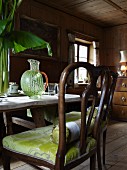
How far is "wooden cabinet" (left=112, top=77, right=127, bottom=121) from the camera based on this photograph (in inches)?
174

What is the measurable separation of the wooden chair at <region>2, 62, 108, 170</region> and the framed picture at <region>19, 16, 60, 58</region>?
102 inches

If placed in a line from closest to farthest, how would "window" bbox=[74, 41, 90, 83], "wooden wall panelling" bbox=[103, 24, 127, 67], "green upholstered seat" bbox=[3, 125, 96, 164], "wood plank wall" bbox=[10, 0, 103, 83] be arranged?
1. "green upholstered seat" bbox=[3, 125, 96, 164]
2. "wood plank wall" bbox=[10, 0, 103, 83]
3. "window" bbox=[74, 41, 90, 83]
4. "wooden wall panelling" bbox=[103, 24, 127, 67]

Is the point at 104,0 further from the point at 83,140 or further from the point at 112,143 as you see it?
the point at 83,140

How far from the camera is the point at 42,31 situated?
12.7ft

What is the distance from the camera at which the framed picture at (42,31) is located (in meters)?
3.59

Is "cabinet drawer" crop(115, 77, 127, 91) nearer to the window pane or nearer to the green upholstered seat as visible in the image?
the window pane

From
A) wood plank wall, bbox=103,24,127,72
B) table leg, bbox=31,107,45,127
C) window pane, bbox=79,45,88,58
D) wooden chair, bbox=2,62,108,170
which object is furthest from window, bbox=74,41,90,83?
wooden chair, bbox=2,62,108,170

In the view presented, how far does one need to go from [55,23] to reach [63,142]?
11.5ft

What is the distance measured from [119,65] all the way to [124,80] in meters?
0.84

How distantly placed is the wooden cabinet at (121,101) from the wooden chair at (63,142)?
329cm

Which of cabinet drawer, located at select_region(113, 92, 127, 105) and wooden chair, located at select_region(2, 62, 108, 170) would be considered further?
cabinet drawer, located at select_region(113, 92, 127, 105)

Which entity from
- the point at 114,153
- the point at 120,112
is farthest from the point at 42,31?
the point at 114,153

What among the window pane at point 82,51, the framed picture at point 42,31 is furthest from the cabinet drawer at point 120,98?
the framed picture at point 42,31

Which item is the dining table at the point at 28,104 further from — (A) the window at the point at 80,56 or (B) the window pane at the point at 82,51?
(B) the window pane at the point at 82,51
